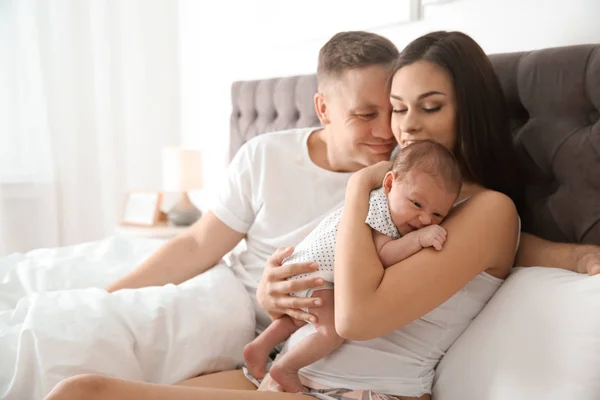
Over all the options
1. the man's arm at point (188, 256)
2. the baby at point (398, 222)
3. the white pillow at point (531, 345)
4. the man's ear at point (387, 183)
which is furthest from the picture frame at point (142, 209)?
the white pillow at point (531, 345)

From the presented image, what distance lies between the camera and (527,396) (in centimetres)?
119

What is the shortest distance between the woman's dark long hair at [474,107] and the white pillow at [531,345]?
30 centimetres

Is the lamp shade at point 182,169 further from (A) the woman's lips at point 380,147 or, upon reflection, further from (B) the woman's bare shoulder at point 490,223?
(B) the woman's bare shoulder at point 490,223

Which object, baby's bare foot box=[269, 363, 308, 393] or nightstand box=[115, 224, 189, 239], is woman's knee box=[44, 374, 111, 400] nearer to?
baby's bare foot box=[269, 363, 308, 393]

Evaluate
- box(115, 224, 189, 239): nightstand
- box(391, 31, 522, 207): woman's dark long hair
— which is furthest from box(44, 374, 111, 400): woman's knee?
box(115, 224, 189, 239): nightstand

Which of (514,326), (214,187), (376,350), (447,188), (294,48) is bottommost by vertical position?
(214,187)

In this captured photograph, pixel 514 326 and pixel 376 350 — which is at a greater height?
pixel 514 326

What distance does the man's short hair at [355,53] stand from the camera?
186cm

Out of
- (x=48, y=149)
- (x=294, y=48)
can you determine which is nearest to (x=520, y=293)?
(x=294, y=48)

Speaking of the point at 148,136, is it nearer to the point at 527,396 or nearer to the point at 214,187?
the point at 214,187

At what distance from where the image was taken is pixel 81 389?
1.17 meters

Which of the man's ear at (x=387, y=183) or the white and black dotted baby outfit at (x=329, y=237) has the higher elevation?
the man's ear at (x=387, y=183)

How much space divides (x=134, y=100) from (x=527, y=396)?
13.9ft

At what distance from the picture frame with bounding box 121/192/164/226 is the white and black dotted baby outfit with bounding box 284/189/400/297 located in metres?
2.67
